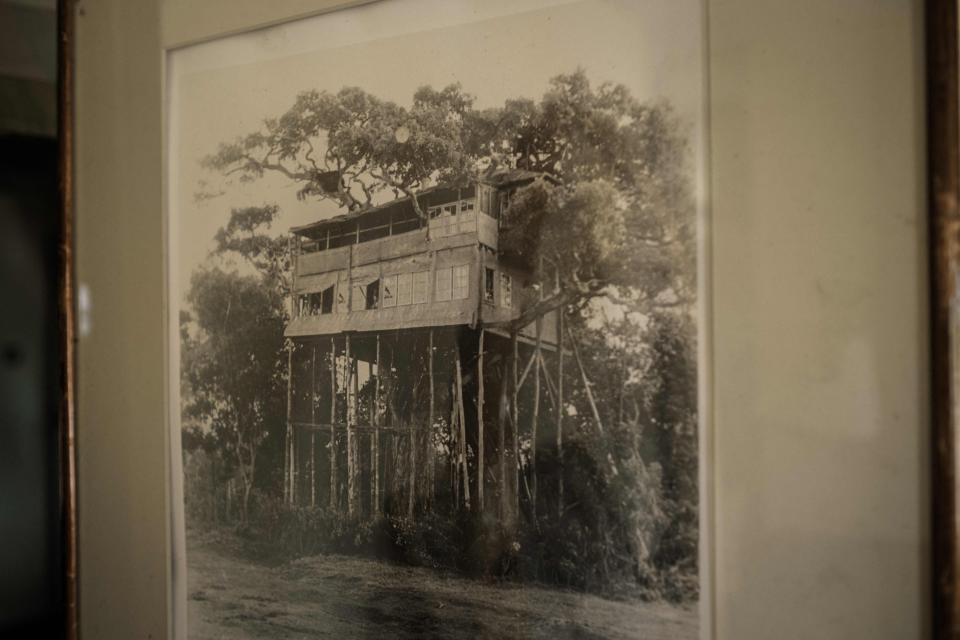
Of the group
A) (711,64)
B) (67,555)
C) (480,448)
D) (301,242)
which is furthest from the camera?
(67,555)

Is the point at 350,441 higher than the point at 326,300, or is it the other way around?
the point at 326,300

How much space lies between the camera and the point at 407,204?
0.96 metres

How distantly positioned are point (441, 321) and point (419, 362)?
67mm

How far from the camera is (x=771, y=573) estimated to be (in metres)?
0.77

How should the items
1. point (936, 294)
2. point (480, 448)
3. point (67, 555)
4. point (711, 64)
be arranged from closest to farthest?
point (936, 294) < point (711, 64) < point (480, 448) < point (67, 555)

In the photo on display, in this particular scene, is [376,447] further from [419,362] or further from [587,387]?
[587,387]

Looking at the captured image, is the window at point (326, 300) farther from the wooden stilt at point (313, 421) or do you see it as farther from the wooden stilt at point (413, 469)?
the wooden stilt at point (413, 469)

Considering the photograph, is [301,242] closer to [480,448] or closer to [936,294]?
[480,448]

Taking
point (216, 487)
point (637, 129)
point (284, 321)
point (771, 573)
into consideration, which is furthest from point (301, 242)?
point (771, 573)

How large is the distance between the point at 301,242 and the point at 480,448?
417 millimetres

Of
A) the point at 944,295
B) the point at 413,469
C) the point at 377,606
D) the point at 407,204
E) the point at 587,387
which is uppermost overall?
the point at 407,204

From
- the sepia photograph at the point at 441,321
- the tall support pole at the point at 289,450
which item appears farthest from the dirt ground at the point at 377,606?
the tall support pole at the point at 289,450

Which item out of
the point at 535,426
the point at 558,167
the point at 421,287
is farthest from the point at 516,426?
the point at 558,167

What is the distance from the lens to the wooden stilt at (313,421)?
101 centimetres
